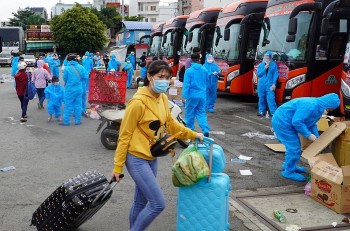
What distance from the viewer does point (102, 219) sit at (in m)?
4.72

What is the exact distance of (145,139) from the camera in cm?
372

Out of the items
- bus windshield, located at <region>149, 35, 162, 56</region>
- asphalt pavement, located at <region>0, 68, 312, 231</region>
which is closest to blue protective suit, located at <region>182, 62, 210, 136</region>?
asphalt pavement, located at <region>0, 68, 312, 231</region>

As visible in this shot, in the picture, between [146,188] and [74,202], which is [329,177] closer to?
[146,188]

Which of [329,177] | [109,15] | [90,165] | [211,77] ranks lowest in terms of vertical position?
[90,165]

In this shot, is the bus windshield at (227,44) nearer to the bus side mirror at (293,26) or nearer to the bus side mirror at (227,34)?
the bus side mirror at (227,34)

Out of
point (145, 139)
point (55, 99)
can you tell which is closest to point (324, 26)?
point (55, 99)

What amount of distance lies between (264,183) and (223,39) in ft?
31.4

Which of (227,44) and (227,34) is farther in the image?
(227,44)

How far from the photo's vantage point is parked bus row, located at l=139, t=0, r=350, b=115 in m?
9.78

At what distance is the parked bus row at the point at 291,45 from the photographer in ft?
32.1

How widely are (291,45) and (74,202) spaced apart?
8309 millimetres

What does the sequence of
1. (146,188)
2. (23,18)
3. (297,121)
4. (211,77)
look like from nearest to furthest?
(146,188), (297,121), (211,77), (23,18)

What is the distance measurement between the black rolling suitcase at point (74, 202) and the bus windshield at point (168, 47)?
16.9 meters

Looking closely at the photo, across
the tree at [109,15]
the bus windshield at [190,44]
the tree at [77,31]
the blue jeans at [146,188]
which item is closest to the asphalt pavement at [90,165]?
the blue jeans at [146,188]
